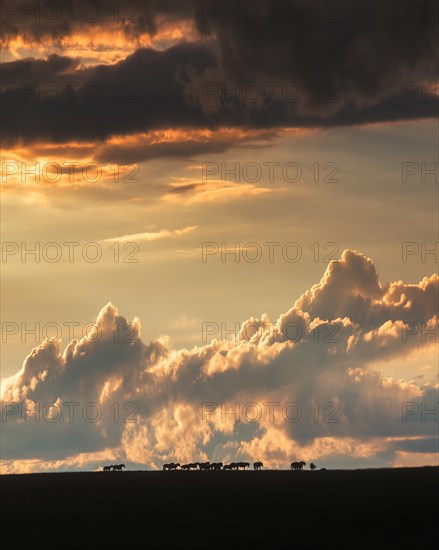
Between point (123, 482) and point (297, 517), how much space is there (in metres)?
54.3

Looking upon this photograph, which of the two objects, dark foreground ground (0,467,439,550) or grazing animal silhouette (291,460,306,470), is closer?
dark foreground ground (0,467,439,550)

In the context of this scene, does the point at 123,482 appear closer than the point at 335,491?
No

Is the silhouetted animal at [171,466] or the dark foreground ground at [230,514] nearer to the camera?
the dark foreground ground at [230,514]

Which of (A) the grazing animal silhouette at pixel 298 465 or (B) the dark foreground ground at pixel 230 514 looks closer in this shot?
(B) the dark foreground ground at pixel 230 514

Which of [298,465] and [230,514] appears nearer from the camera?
[230,514]

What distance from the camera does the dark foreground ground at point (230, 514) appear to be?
258 feet

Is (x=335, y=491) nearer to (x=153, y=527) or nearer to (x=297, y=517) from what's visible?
(x=297, y=517)

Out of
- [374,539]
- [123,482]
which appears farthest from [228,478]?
[374,539]

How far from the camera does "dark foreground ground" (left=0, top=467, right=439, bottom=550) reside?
258ft

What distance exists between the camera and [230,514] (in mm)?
94312

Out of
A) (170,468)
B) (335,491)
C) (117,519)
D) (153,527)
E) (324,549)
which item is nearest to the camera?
(324,549)

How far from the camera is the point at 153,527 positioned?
8669cm

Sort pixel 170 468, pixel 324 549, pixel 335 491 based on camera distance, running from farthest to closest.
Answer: pixel 170 468
pixel 335 491
pixel 324 549

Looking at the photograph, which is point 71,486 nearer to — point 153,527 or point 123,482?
point 123,482
